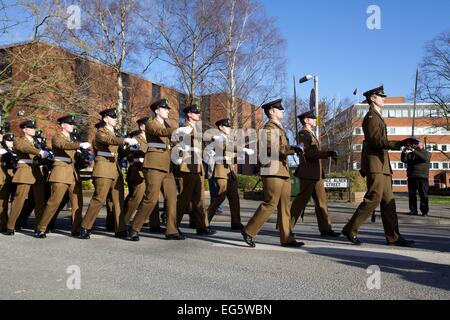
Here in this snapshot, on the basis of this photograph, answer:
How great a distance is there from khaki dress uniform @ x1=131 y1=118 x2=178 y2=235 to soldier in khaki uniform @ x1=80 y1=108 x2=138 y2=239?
51 centimetres

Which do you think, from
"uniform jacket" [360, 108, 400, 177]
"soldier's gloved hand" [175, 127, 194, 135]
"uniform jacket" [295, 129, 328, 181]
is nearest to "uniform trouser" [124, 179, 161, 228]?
"soldier's gloved hand" [175, 127, 194, 135]

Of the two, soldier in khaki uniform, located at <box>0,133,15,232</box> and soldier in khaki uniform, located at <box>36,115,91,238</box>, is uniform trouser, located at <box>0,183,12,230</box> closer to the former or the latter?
soldier in khaki uniform, located at <box>0,133,15,232</box>

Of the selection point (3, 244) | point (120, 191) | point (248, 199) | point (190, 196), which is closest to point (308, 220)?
point (190, 196)

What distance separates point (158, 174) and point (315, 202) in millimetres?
2552

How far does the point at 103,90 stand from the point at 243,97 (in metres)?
8.01

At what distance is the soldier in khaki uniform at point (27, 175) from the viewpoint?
803 cm

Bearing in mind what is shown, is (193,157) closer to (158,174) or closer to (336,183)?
(158,174)

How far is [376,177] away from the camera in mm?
6438

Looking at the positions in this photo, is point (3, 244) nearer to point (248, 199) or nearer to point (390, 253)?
point (390, 253)

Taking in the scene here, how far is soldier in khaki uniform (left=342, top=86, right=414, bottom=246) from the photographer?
6.41 m

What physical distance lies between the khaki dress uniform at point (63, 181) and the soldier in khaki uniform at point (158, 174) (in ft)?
4.16

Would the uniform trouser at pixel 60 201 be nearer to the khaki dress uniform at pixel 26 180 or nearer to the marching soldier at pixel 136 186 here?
the khaki dress uniform at pixel 26 180

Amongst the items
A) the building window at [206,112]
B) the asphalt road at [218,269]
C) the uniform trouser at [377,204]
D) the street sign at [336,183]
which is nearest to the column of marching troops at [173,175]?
the uniform trouser at [377,204]

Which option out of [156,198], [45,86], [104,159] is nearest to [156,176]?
[156,198]
